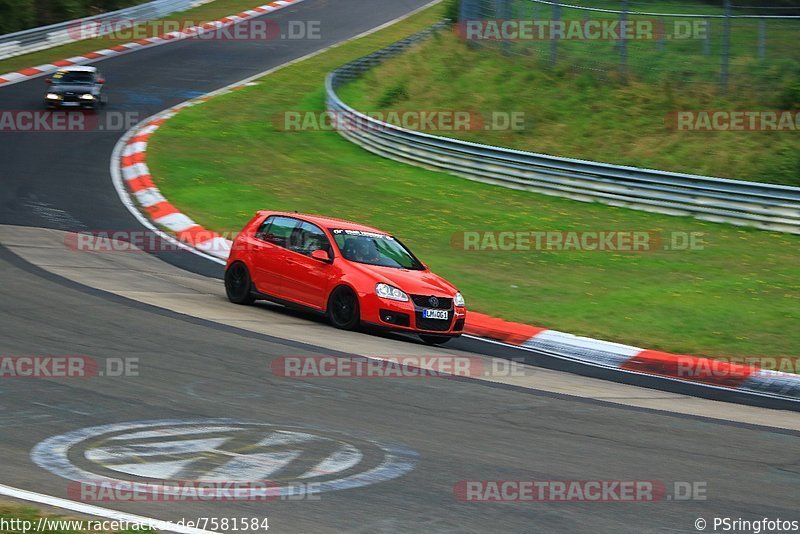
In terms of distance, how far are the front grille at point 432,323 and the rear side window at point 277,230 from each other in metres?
2.37

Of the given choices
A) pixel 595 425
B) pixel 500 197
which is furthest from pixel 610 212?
pixel 595 425

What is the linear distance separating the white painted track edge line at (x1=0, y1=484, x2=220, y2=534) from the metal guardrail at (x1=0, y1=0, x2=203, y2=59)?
35946 millimetres

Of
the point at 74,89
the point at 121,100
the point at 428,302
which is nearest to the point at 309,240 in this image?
the point at 428,302

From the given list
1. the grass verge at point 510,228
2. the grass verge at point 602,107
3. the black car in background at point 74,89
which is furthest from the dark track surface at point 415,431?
the black car in background at point 74,89

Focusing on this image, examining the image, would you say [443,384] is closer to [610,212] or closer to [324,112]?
[610,212]

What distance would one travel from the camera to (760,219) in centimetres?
2031

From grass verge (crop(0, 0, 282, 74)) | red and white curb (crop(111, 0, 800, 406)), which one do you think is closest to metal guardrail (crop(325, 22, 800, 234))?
red and white curb (crop(111, 0, 800, 406))

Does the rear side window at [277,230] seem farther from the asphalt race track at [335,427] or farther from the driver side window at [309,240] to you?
the asphalt race track at [335,427]

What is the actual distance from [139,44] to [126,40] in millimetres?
1114

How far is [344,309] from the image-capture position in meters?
13.4

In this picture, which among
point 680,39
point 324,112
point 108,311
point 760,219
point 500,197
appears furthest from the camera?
point 324,112

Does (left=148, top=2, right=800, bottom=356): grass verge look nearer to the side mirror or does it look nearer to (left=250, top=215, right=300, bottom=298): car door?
the side mirror

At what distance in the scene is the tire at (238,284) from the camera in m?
14.6

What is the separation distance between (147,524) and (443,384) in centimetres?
484
